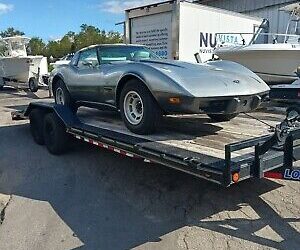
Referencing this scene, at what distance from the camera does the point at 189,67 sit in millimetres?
4312

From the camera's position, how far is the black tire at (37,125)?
6.69 metres

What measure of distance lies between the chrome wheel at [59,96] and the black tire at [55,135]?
0.51 meters

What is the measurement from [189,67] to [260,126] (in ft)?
4.45

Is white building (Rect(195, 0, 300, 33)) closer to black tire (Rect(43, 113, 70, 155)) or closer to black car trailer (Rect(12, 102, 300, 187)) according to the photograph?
black car trailer (Rect(12, 102, 300, 187))

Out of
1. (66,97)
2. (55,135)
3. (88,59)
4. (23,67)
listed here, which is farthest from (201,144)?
Result: (23,67)

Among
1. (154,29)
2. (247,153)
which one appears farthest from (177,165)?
(154,29)

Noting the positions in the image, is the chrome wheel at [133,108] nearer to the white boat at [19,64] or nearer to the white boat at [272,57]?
the white boat at [272,57]

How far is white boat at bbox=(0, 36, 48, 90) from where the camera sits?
1731 centimetres

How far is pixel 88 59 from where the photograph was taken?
5.84 metres

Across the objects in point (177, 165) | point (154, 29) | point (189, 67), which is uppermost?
point (154, 29)

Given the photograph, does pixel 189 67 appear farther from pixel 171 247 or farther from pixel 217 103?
pixel 171 247

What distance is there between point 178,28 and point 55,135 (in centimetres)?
546

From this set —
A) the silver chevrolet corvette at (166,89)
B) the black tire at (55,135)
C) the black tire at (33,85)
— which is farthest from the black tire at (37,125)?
the black tire at (33,85)

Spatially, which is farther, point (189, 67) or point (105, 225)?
point (189, 67)
